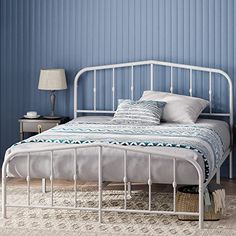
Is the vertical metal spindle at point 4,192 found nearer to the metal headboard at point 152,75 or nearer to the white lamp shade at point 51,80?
the white lamp shade at point 51,80

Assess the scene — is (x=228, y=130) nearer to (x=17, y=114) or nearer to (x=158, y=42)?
(x=158, y=42)

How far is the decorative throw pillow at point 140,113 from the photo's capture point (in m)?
6.04

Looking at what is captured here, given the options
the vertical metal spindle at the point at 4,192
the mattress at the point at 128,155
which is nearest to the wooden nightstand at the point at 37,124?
the mattress at the point at 128,155

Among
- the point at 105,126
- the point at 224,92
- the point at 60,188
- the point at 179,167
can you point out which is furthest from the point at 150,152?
the point at 224,92

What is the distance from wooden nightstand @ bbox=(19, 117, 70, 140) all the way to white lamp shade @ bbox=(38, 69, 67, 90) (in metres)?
0.32

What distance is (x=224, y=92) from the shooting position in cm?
658

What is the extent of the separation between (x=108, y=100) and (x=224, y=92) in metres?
1.17

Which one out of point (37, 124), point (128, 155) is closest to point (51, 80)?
point (37, 124)

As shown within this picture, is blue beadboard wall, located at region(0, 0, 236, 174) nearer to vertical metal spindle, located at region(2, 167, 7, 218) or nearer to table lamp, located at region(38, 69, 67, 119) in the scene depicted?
table lamp, located at region(38, 69, 67, 119)

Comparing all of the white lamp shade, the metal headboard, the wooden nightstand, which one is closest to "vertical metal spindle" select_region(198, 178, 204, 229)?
the metal headboard

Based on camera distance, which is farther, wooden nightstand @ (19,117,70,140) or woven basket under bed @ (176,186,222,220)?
wooden nightstand @ (19,117,70,140)

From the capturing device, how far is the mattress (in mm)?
4684

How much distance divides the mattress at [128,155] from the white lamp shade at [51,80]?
1.23 m

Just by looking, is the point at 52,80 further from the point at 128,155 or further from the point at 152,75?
the point at 128,155
